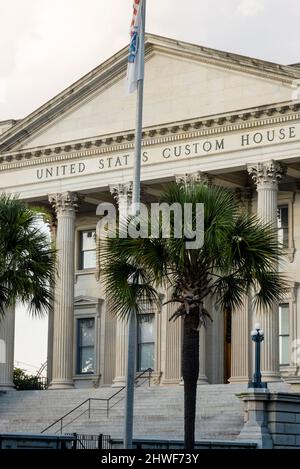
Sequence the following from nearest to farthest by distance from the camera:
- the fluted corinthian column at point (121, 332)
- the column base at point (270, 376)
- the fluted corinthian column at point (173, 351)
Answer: the column base at point (270, 376) < the fluted corinthian column at point (173, 351) < the fluted corinthian column at point (121, 332)

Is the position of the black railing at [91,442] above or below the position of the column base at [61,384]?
below

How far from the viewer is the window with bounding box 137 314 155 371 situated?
54.6m

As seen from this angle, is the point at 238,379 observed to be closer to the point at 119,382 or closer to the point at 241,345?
the point at 241,345

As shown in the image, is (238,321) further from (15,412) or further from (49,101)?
(49,101)

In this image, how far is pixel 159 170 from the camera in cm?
5106

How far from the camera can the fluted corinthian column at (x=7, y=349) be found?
54.1m

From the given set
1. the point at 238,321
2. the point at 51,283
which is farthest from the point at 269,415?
the point at 238,321

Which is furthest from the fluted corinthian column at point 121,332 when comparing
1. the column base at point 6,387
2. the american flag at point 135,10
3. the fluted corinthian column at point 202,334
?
the american flag at point 135,10

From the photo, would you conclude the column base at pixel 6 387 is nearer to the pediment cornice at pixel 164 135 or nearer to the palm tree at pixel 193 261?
the pediment cornice at pixel 164 135

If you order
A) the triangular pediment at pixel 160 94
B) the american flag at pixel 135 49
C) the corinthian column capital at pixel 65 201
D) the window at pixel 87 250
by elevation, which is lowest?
the window at pixel 87 250

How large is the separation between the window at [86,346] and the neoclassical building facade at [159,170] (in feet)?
0.17

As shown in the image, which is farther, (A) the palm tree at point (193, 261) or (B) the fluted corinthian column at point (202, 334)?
(B) the fluted corinthian column at point (202, 334)

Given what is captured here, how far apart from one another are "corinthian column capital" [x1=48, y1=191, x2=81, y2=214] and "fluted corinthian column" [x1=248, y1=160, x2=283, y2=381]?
849cm
